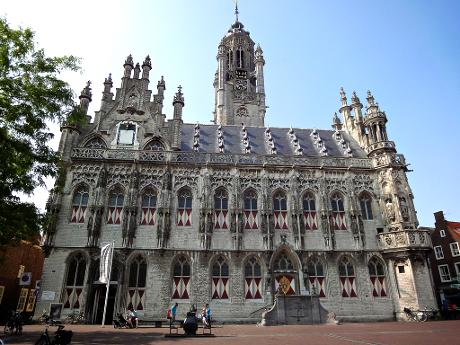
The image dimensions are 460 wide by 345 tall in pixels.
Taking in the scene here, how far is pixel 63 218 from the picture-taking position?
22.1 m

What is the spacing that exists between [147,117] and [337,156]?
1698cm

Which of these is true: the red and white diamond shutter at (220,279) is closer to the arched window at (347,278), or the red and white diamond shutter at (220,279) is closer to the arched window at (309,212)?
the arched window at (309,212)

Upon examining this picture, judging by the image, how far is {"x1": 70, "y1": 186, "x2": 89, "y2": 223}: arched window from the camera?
22453mm

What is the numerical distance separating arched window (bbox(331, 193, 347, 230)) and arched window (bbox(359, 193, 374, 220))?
65.3 inches

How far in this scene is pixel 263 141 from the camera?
29.8 meters

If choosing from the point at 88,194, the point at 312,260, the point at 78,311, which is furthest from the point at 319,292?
the point at 88,194

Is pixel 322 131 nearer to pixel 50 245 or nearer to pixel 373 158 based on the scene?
pixel 373 158

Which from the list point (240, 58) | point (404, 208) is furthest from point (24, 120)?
point (240, 58)

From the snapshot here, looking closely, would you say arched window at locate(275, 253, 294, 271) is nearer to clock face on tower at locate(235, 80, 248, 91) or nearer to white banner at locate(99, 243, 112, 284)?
white banner at locate(99, 243, 112, 284)

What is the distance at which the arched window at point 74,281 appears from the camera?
20406 mm

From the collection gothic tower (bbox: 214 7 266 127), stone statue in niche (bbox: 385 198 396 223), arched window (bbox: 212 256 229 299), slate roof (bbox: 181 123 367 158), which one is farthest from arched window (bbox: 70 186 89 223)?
stone statue in niche (bbox: 385 198 396 223)

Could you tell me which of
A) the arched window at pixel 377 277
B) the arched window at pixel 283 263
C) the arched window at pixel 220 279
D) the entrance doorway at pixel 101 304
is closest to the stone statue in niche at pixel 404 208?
the arched window at pixel 377 277

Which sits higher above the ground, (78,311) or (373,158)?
(373,158)

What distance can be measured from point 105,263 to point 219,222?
8240mm
